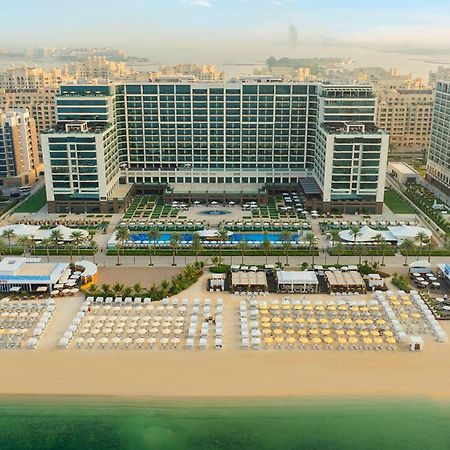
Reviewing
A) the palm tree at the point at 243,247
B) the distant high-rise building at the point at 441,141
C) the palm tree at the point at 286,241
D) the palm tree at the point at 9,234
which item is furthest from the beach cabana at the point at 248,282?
the distant high-rise building at the point at 441,141

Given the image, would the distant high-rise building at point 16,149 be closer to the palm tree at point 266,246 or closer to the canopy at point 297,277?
the palm tree at point 266,246

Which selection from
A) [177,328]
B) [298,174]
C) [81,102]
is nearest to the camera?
[177,328]

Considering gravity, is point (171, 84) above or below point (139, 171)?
above

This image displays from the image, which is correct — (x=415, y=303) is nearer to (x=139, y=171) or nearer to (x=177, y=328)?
(x=177, y=328)

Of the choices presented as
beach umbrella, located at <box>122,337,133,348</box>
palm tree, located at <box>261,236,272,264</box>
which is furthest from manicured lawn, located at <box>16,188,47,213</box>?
beach umbrella, located at <box>122,337,133,348</box>

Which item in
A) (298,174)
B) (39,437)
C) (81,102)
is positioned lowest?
(39,437)

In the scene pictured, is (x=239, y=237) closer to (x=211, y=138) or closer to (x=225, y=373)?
(x=211, y=138)

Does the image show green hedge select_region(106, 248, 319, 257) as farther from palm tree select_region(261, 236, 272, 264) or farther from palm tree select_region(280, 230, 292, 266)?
palm tree select_region(280, 230, 292, 266)

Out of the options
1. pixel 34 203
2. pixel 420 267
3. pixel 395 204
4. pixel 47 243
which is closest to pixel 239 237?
pixel 420 267

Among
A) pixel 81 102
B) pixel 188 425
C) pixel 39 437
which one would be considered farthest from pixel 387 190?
pixel 39 437
